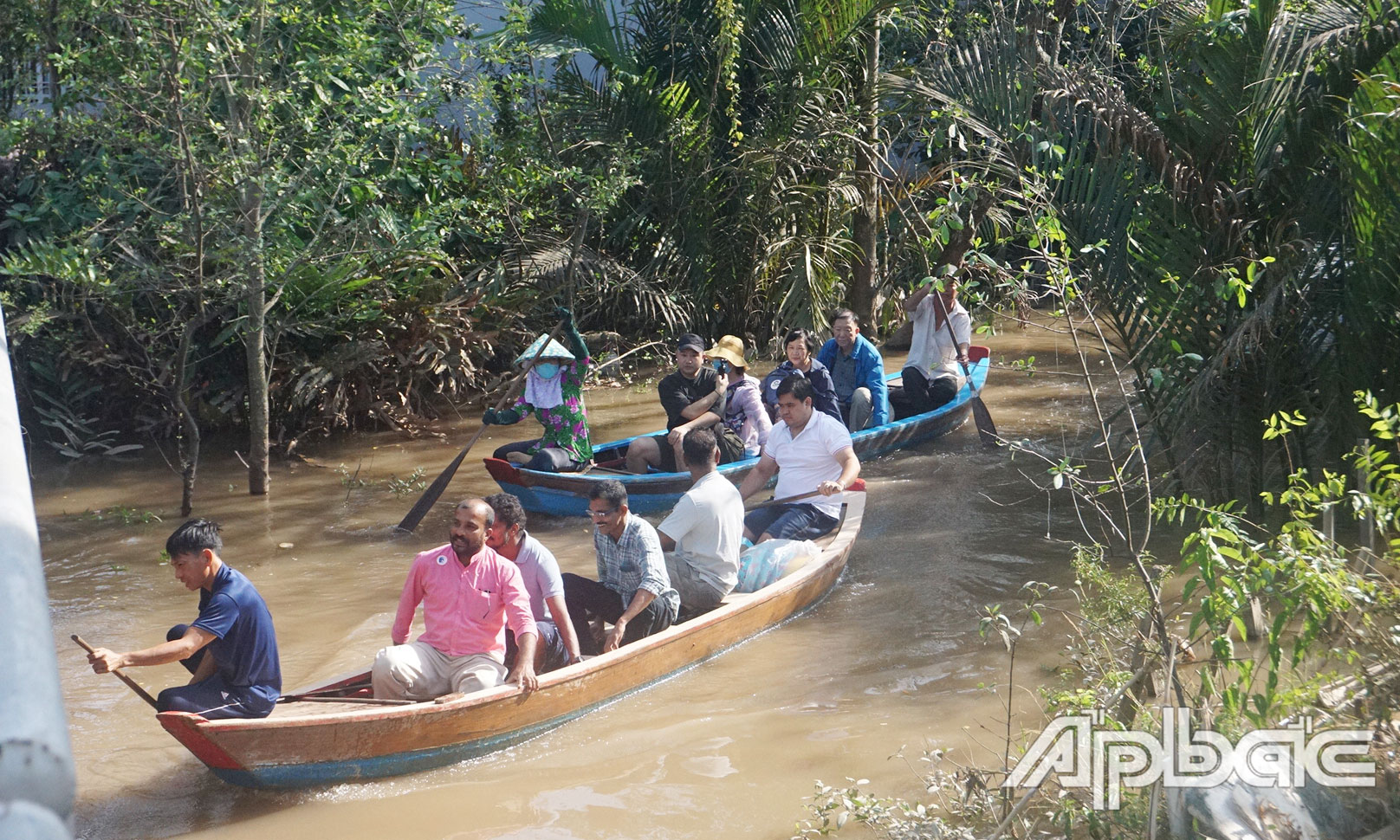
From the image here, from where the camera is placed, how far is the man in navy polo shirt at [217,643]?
16.1 ft

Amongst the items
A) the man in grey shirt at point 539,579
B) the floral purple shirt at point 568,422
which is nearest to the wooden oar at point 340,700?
the man in grey shirt at point 539,579

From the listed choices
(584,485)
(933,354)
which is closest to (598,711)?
(584,485)

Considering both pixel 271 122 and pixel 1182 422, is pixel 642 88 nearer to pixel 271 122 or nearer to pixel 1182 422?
pixel 271 122

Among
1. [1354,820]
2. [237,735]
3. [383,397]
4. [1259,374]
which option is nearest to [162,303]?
[383,397]

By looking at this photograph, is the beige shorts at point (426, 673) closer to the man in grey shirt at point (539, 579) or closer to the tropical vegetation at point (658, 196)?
the man in grey shirt at point (539, 579)

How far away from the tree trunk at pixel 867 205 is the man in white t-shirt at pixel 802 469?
208 inches

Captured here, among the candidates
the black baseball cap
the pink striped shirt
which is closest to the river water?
the pink striped shirt

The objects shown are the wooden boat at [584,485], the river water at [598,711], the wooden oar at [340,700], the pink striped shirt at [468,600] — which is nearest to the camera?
the river water at [598,711]

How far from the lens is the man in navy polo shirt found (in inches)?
193

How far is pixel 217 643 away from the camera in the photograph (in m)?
5.04

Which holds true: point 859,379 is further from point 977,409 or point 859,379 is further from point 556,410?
point 556,410

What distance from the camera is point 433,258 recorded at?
11.8m

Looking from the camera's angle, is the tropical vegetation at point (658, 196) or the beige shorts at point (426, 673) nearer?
the beige shorts at point (426, 673)

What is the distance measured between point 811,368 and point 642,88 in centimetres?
538
